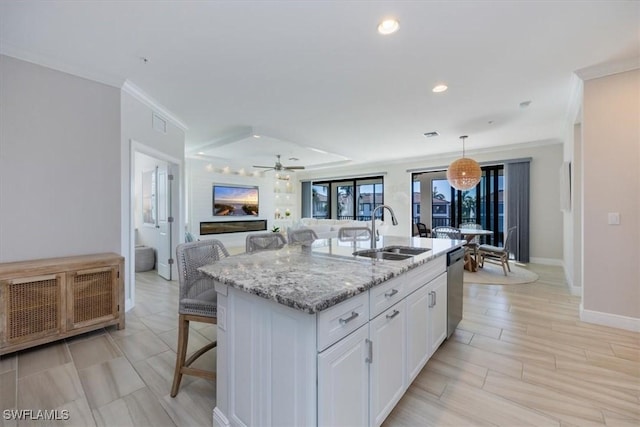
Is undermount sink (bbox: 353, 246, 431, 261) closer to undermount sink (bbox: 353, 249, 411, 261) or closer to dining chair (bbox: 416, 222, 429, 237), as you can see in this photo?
undermount sink (bbox: 353, 249, 411, 261)

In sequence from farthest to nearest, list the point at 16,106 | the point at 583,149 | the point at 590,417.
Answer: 1. the point at 583,149
2. the point at 16,106
3. the point at 590,417

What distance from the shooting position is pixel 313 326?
3.48 ft

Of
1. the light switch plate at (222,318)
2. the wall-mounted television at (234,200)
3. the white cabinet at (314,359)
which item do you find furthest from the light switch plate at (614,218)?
the wall-mounted television at (234,200)

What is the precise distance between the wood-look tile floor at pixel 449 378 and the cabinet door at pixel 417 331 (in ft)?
0.63

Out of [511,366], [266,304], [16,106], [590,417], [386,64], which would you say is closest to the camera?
[266,304]

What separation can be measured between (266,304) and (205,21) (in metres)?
2.15

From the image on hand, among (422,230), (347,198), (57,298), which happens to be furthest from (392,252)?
(347,198)

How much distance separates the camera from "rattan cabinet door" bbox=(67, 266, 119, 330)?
2502 millimetres

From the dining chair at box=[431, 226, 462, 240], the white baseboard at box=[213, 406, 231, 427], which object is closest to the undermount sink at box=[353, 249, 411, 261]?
the white baseboard at box=[213, 406, 231, 427]

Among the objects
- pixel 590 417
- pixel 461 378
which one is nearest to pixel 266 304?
pixel 461 378

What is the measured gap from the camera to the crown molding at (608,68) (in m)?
2.65

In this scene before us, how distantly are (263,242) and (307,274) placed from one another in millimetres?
1196

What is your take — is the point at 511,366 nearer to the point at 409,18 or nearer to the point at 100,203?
the point at 409,18

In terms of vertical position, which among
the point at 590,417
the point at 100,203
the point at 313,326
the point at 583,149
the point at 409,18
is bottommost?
the point at 590,417
